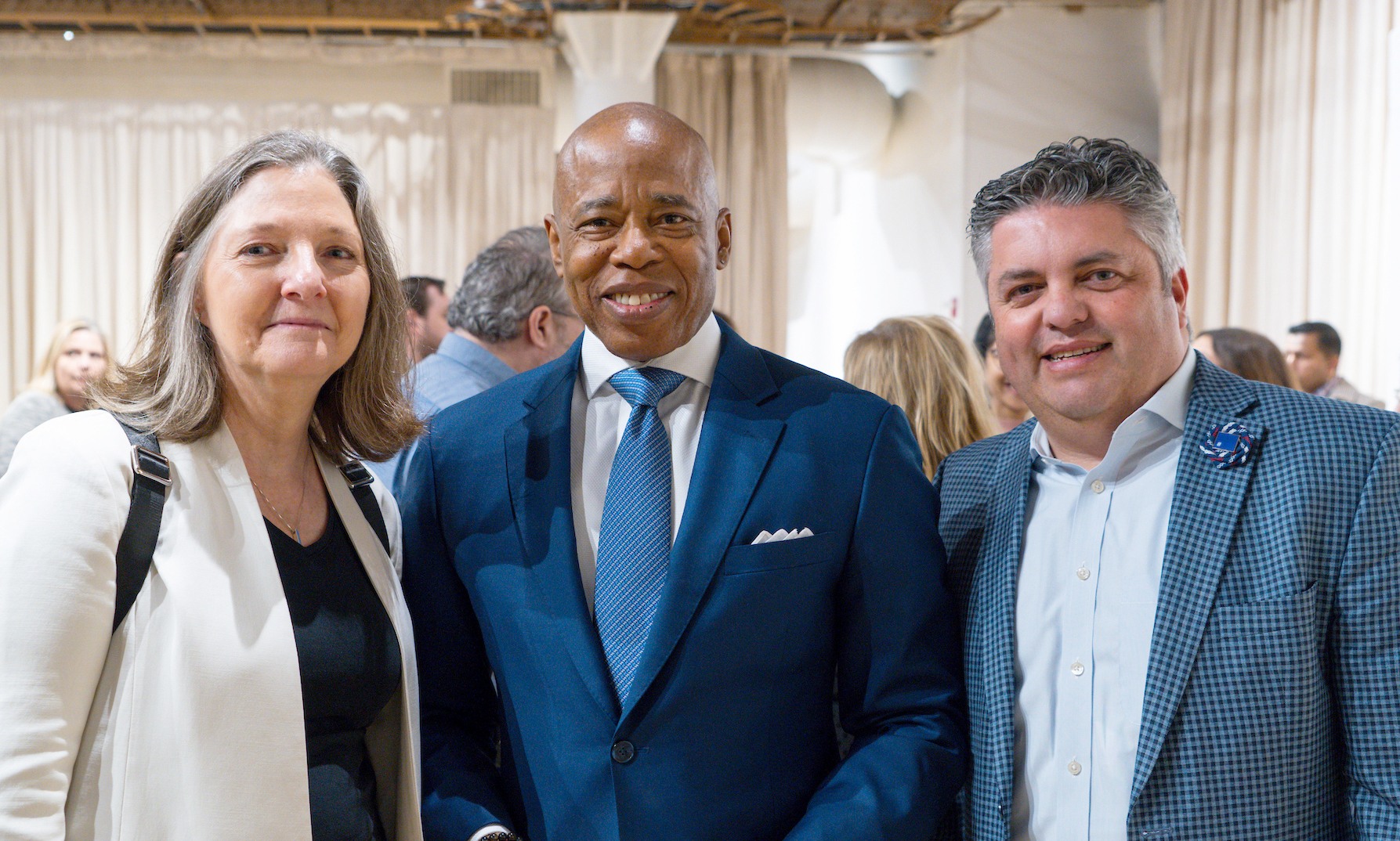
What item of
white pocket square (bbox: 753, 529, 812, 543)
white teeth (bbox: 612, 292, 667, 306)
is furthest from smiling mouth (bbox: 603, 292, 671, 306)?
white pocket square (bbox: 753, 529, 812, 543)

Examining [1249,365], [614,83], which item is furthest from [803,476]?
[614,83]

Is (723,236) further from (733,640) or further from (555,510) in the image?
(733,640)

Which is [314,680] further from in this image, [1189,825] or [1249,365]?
[1249,365]

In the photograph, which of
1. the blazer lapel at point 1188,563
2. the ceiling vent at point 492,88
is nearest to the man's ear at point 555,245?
the blazer lapel at point 1188,563

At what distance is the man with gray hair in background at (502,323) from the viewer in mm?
3480

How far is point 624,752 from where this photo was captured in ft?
4.87

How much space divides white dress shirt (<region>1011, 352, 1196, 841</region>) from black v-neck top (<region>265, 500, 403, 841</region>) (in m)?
0.92

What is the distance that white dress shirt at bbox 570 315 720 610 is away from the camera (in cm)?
164

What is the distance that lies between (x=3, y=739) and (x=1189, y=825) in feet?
4.70

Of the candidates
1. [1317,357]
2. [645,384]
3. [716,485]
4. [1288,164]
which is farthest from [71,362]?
[1288,164]

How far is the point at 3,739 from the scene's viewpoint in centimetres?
132

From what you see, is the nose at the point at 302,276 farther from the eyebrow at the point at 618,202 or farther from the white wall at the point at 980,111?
the white wall at the point at 980,111

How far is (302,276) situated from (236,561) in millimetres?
401

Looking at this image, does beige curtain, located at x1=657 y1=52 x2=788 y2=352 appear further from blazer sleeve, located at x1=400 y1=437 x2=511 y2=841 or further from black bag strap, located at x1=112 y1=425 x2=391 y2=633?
black bag strap, located at x1=112 y1=425 x2=391 y2=633
